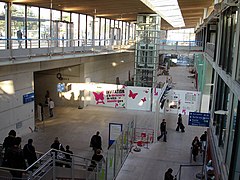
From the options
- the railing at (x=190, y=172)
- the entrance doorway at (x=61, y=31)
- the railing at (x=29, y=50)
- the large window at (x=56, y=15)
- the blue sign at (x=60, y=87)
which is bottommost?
the railing at (x=190, y=172)

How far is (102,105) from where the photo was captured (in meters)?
20.9

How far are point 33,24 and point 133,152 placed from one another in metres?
7.94

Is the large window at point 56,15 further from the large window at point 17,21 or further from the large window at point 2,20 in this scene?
the large window at point 2,20

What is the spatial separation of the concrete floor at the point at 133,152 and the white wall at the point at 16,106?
63 cm

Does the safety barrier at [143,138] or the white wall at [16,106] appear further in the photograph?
the safety barrier at [143,138]

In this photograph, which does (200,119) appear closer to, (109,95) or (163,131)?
(163,131)

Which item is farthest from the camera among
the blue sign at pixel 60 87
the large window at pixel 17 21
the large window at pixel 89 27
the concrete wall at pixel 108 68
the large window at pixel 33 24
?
the large window at pixel 89 27

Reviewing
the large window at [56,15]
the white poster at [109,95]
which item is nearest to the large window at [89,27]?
the white poster at [109,95]

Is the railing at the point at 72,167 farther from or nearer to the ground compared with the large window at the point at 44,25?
nearer to the ground

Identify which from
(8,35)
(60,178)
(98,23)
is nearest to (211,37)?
(98,23)

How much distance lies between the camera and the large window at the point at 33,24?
1560cm

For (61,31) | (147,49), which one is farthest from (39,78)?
(147,49)

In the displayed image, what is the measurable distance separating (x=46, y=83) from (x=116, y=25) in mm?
12396

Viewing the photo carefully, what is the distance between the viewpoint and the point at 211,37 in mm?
23344
